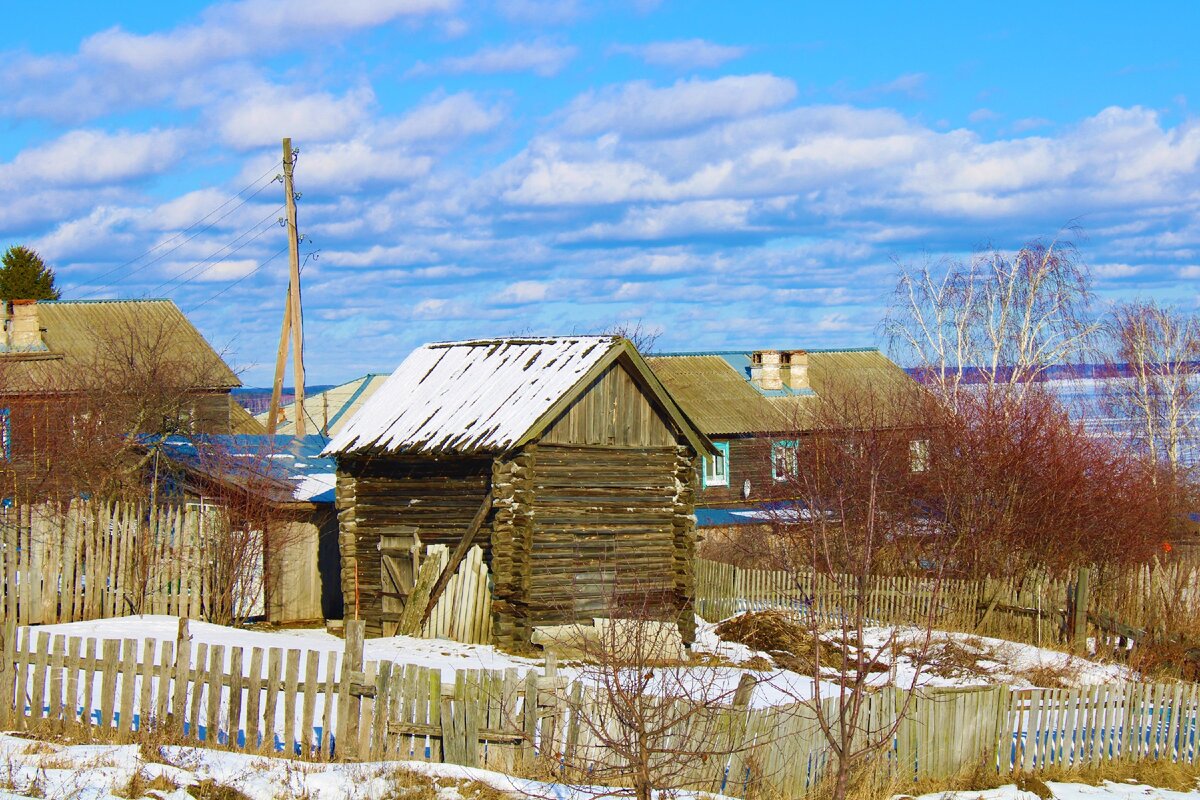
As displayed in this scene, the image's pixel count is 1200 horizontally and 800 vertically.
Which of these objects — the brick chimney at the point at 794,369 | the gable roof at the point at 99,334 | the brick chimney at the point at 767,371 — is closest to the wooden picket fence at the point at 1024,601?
the gable roof at the point at 99,334

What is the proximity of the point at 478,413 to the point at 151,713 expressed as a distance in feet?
34.9

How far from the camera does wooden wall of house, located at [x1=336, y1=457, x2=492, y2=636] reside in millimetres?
22641

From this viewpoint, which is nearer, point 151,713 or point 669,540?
point 151,713

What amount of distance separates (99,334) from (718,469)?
68.4ft

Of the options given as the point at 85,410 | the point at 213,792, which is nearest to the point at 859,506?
the point at 85,410

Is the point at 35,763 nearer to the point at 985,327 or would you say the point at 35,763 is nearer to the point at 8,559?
the point at 8,559

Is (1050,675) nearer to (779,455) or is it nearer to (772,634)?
(772,634)

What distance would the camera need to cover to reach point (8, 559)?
1955cm

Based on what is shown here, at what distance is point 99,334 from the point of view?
140 feet

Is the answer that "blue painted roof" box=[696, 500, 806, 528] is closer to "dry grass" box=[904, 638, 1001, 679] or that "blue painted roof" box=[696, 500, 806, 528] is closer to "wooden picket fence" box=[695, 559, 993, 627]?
"wooden picket fence" box=[695, 559, 993, 627]

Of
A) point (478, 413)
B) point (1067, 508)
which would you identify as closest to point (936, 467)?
point (1067, 508)

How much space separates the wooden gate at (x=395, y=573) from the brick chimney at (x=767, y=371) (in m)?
29.2

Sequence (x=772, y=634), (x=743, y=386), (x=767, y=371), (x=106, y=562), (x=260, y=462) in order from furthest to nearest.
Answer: (x=767, y=371) < (x=743, y=386) < (x=260, y=462) < (x=772, y=634) < (x=106, y=562)

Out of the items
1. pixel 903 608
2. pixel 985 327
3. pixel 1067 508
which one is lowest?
pixel 903 608
